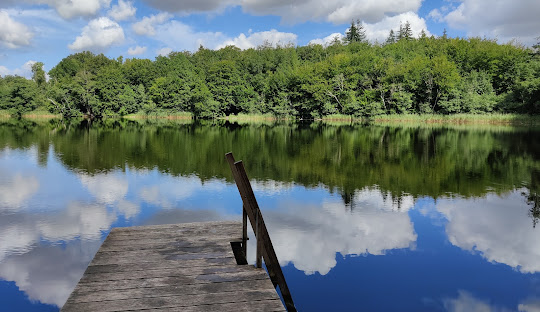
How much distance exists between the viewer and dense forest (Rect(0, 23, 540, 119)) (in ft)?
199

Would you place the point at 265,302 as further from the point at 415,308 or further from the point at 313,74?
the point at 313,74

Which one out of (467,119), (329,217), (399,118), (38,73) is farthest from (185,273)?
(38,73)

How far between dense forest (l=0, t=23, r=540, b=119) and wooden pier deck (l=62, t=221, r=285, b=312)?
199 feet

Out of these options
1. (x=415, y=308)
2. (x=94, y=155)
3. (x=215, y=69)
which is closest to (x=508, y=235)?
(x=415, y=308)

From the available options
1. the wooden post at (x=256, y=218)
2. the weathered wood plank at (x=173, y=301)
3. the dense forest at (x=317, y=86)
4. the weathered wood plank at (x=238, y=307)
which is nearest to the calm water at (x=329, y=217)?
the wooden post at (x=256, y=218)

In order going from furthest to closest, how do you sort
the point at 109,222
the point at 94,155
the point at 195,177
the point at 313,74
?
the point at 313,74
the point at 94,155
the point at 195,177
the point at 109,222

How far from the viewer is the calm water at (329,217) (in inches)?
259

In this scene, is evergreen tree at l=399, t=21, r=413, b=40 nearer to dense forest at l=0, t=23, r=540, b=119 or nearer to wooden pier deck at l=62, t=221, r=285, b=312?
dense forest at l=0, t=23, r=540, b=119

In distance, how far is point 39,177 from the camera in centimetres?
1631

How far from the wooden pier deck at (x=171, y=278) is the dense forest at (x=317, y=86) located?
60516mm

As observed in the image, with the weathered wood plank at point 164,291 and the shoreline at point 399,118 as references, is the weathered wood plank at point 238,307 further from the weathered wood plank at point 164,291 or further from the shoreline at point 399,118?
the shoreline at point 399,118

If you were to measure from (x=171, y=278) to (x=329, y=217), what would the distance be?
6336mm

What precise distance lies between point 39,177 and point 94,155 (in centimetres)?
611

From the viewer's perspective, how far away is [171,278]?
4887 millimetres
